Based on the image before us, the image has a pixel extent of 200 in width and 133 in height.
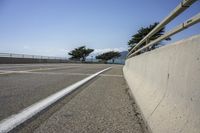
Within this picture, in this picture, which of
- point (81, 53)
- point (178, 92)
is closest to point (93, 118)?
point (178, 92)

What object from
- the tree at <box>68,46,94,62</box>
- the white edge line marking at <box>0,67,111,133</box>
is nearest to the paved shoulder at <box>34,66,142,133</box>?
the white edge line marking at <box>0,67,111,133</box>

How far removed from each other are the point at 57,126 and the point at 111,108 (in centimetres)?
173

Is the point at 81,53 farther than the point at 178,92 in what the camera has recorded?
Yes

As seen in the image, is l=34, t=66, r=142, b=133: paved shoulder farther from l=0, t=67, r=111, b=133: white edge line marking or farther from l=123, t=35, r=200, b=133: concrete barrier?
l=123, t=35, r=200, b=133: concrete barrier

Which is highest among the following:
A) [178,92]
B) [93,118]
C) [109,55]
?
[109,55]

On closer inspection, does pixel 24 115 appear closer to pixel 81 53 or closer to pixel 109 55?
pixel 81 53

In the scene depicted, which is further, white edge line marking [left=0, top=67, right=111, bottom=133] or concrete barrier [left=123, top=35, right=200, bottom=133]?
white edge line marking [left=0, top=67, right=111, bottom=133]

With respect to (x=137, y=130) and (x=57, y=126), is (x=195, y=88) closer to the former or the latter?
(x=137, y=130)

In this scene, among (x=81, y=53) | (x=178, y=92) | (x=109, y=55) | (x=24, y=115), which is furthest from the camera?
(x=109, y=55)

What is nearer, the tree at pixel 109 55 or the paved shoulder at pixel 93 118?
the paved shoulder at pixel 93 118

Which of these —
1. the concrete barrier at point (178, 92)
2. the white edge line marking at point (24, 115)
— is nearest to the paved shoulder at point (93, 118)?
the white edge line marking at point (24, 115)

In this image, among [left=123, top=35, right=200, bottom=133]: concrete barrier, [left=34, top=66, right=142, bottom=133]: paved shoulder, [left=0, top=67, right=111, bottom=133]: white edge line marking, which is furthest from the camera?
[left=34, top=66, right=142, bottom=133]: paved shoulder

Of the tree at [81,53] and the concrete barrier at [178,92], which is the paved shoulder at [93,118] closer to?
the concrete barrier at [178,92]

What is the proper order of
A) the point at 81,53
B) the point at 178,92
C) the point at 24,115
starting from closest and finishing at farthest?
1. the point at 178,92
2. the point at 24,115
3. the point at 81,53
